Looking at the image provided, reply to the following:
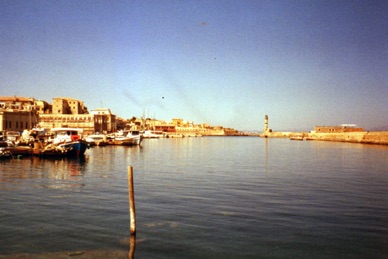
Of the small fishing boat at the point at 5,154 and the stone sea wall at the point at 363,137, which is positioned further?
the stone sea wall at the point at 363,137

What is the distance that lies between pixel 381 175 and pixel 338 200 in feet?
39.0

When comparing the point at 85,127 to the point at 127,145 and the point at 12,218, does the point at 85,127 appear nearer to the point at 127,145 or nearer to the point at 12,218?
the point at 127,145

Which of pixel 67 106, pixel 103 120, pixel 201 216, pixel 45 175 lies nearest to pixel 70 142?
pixel 45 175

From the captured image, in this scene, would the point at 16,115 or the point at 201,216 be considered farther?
the point at 16,115

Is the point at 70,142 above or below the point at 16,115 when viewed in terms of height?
below

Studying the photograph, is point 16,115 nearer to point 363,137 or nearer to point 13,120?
point 13,120

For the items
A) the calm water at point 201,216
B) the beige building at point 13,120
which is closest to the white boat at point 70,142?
the calm water at point 201,216

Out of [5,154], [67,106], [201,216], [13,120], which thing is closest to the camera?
[201,216]

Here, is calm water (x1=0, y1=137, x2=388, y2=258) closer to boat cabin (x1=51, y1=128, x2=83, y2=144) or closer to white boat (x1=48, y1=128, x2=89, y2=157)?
white boat (x1=48, y1=128, x2=89, y2=157)

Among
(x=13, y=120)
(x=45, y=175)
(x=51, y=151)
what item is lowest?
(x=45, y=175)

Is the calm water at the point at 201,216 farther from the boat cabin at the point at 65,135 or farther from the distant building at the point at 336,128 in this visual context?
the distant building at the point at 336,128

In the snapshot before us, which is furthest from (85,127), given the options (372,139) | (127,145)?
(372,139)

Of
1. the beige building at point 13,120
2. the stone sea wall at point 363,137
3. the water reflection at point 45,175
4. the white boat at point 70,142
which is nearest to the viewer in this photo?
the water reflection at point 45,175

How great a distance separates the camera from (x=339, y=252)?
9.57 metres
